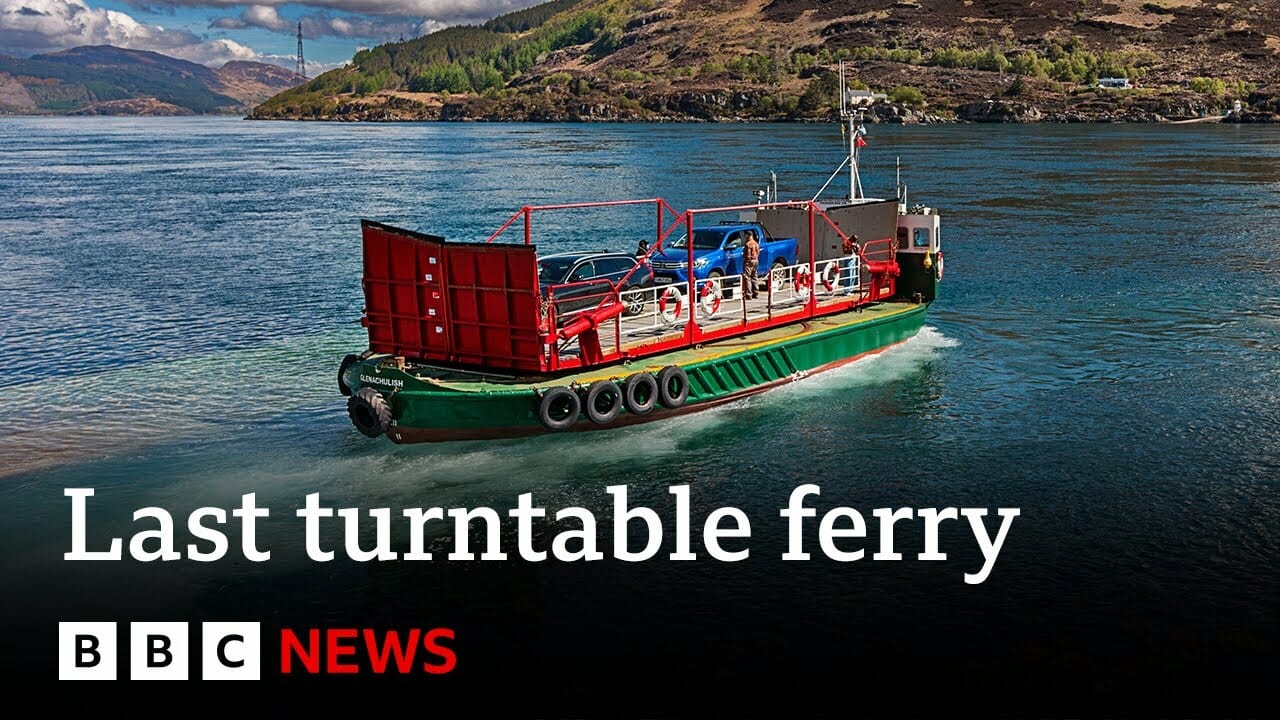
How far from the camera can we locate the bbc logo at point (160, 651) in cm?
1441

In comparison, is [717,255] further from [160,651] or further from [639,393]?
[160,651]

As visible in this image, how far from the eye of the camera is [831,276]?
31.3 meters

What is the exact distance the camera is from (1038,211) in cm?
5938

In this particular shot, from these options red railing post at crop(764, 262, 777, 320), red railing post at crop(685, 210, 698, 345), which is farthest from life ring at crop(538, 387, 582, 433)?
red railing post at crop(764, 262, 777, 320)

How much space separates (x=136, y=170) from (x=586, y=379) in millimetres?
92660

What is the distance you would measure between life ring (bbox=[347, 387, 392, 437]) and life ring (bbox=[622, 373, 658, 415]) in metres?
4.54

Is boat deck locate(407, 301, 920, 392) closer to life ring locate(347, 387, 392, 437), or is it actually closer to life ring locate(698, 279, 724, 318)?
life ring locate(698, 279, 724, 318)

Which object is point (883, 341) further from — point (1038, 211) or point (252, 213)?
point (252, 213)

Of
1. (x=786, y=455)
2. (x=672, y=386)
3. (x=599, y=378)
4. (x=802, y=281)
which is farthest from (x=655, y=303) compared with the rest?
(x=802, y=281)

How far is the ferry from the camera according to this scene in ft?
71.8

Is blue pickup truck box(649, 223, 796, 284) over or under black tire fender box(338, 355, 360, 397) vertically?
over

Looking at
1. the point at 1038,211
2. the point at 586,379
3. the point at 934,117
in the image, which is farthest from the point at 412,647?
the point at 934,117

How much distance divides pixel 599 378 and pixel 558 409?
3.51ft

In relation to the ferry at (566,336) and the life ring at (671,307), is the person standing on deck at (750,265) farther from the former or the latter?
the life ring at (671,307)
